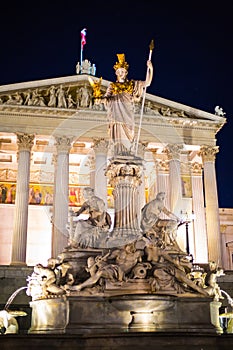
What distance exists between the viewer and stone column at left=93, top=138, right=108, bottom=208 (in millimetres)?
35375

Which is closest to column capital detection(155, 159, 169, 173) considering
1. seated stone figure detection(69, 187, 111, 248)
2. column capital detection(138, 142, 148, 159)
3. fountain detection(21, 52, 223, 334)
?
column capital detection(138, 142, 148, 159)

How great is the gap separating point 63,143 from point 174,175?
840 centimetres

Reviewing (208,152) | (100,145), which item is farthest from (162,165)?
(100,145)

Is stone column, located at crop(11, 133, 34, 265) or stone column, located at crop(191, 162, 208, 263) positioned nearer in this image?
stone column, located at crop(11, 133, 34, 265)

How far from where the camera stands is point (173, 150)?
3788cm

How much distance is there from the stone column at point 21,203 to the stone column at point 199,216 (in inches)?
490

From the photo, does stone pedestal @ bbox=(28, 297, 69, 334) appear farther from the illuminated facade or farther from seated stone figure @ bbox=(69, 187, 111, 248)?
the illuminated facade

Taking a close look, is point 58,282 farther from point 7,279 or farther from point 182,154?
point 182,154

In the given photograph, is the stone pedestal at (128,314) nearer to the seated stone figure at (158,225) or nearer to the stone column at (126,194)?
the seated stone figure at (158,225)

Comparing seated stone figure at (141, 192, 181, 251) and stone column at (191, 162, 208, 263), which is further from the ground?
stone column at (191, 162, 208, 263)

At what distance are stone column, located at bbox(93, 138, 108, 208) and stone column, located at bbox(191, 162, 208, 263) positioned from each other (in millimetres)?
7653

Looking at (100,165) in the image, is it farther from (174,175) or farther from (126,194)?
(126,194)

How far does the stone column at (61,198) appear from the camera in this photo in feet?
111

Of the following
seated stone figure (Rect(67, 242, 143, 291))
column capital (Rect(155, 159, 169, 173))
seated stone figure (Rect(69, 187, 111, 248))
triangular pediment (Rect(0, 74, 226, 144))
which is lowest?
seated stone figure (Rect(67, 242, 143, 291))
